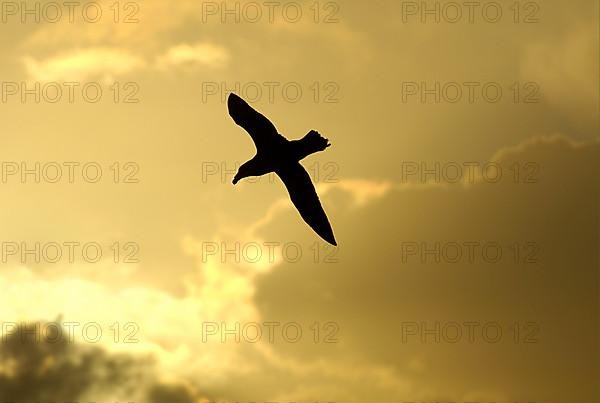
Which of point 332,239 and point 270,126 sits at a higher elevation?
point 270,126

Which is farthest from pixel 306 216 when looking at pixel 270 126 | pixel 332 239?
pixel 270 126

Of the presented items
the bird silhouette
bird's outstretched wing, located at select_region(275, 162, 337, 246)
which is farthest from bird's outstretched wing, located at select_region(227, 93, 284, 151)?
bird's outstretched wing, located at select_region(275, 162, 337, 246)

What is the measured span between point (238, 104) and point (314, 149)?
2956mm

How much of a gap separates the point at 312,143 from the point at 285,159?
1743 millimetres

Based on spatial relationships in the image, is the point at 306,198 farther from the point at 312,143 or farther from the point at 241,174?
the point at 312,143

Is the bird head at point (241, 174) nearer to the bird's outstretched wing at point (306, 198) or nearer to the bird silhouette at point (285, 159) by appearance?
the bird silhouette at point (285, 159)

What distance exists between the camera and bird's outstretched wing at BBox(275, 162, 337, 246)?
29.0 meters

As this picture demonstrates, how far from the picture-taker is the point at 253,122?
27.7 metres

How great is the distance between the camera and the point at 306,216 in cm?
3038

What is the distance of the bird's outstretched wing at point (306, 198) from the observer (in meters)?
29.0

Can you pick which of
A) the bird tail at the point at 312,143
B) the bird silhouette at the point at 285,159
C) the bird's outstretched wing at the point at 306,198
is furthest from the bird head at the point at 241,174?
the bird tail at the point at 312,143

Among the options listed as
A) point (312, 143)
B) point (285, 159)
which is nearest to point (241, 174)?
point (285, 159)

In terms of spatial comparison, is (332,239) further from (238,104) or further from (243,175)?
(238,104)

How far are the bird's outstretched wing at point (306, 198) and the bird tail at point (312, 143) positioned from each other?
1637 mm
